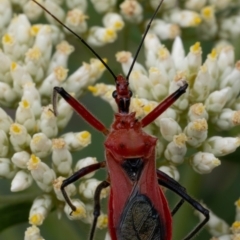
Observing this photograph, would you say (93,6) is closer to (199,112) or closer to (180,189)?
(199,112)

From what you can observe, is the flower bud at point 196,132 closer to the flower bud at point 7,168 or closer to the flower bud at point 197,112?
the flower bud at point 197,112

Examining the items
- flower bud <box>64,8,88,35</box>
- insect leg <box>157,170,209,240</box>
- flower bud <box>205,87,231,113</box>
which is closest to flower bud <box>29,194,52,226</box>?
insect leg <box>157,170,209,240</box>

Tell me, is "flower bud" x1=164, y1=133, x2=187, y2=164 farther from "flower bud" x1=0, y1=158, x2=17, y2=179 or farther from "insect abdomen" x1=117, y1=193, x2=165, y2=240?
"flower bud" x1=0, y1=158, x2=17, y2=179

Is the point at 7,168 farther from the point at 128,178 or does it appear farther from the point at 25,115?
the point at 128,178

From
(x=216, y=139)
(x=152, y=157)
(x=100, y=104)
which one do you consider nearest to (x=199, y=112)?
(x=216, y=139)

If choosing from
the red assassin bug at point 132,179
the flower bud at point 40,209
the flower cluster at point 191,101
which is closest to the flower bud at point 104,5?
the flower cluster at point 191,101
